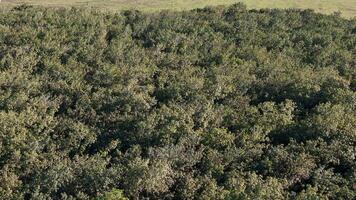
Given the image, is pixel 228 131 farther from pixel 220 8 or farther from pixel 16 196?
pixel 220 8

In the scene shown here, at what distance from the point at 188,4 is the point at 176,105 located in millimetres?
51498

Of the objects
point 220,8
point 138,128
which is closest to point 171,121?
point 138,128

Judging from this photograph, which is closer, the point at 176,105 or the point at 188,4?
the point at 176,105

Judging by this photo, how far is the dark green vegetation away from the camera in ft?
191

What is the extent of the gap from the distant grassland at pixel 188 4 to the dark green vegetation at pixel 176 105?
879 cm

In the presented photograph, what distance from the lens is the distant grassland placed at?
11612 cm

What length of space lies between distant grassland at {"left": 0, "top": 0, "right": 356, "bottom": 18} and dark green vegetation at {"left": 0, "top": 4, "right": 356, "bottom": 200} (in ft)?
28.8

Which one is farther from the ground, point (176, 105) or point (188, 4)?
point (188, 4)

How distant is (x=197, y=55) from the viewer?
92.3m

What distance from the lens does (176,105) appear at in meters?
73.5

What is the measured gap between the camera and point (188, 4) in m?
120

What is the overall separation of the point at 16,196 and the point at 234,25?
6064 centimetres

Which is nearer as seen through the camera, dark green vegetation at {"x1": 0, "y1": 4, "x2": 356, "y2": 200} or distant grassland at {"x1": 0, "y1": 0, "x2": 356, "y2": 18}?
dark green vegetation at {"x1": 0, "y1": 4, "x2": 356, "y2": 200}

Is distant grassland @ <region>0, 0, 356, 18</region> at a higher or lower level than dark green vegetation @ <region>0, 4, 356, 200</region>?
higher
